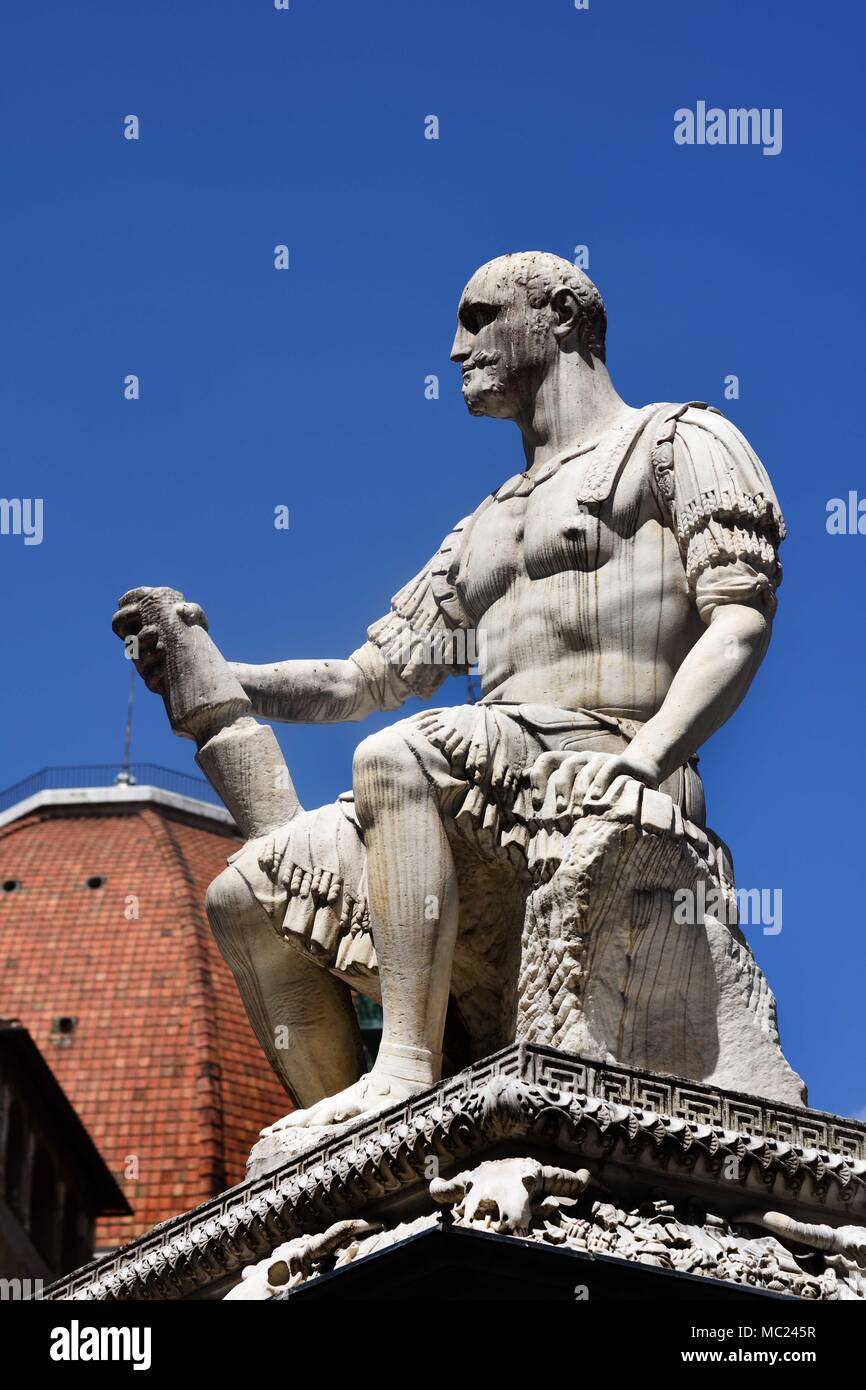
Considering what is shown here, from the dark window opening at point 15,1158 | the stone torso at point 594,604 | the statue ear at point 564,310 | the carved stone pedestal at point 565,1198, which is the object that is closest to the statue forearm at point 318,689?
the stone torso at point 594,604

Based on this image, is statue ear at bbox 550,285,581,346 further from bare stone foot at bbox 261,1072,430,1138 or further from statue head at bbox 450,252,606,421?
bare stone foot at bbox 261,1072,430,1138

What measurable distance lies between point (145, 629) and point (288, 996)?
75.3 inches

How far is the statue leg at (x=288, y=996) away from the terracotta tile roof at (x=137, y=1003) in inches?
1998

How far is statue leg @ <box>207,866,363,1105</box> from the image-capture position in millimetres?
13992

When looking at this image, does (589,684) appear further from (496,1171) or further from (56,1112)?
(56,1112)

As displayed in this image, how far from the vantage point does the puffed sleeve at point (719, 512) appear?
13.5m

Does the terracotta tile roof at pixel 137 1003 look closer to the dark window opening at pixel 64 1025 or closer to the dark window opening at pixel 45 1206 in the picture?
the dark window opening at pixel 64 1025

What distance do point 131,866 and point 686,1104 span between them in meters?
64.8

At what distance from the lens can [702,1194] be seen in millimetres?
12133

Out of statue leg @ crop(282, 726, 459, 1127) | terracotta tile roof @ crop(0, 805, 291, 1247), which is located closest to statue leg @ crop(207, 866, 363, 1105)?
statue leg @ crop(282, 726, 459, 1127)
